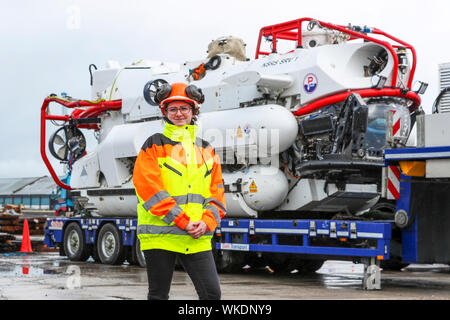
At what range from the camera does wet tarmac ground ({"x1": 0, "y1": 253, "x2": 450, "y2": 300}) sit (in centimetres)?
940

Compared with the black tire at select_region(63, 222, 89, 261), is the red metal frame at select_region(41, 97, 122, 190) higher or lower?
higher

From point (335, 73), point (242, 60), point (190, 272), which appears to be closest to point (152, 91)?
point (242, 60)

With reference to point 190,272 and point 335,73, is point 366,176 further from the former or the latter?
point 190,272

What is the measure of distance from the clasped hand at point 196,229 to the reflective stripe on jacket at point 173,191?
4 centimetres

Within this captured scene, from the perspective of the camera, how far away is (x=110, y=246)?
15688mm

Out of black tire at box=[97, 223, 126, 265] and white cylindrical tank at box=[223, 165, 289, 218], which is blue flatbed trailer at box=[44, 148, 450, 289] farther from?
black tire at box=[97, 223, 126, 265]

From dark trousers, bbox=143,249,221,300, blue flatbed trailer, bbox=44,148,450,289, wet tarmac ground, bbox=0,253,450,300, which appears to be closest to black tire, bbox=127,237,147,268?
wet tarmac ground, bbox=0,253,450,300

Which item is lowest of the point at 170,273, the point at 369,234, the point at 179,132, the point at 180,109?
the point at 369,234

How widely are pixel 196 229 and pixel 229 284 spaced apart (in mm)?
5966

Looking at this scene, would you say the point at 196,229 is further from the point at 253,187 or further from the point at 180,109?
the point at 253,187

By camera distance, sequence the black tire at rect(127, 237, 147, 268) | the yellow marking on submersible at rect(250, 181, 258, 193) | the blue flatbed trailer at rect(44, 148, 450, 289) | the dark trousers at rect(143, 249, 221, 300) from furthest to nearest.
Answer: the black tire at rect(127, 237, 147, 268) < the yellow marking on submersible at rect(250, 181, 258, 193) < the blue flatbed trailer at rect(44, 148, 450, 289) < the dark trousers at rect(143, 249, 221, 300)

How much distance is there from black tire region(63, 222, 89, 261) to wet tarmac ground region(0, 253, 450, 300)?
81 centimetres

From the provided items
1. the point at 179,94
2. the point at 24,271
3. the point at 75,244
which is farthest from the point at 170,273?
the point at 75,244

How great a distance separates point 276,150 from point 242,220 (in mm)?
1375
